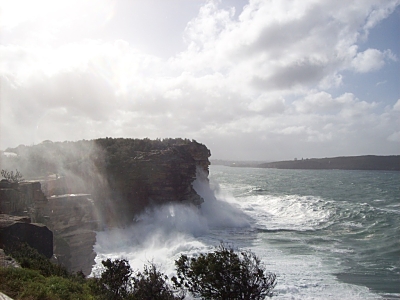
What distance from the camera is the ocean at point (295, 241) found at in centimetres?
1367

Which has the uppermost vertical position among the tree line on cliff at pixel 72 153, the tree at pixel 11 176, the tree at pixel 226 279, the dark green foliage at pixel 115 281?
the tree line on cliff at pixel 72 153

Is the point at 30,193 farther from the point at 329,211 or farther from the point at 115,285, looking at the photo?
the point at 329,211

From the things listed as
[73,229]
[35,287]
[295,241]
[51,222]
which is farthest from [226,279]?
[295,241]

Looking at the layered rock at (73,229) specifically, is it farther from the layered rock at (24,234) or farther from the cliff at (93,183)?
the layered rock at (24,234)

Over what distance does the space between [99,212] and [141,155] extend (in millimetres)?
7850

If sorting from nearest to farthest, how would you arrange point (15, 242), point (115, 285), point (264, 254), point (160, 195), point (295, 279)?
point (115, 285) < point (15, 242) < point (295, 279) < point (264, 254) < point (160, 195)

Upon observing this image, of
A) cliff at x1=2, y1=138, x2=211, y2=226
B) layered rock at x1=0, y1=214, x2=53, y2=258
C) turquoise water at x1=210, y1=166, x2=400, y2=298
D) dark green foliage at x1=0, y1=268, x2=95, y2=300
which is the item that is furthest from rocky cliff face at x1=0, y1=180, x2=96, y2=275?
turquoise water at x1=210, y1=166, x2=400, y2=298

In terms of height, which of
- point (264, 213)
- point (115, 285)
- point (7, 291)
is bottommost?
point (264, 213)

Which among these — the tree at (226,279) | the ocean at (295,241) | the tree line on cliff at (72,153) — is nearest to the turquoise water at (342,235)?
the ocean at (295,241)

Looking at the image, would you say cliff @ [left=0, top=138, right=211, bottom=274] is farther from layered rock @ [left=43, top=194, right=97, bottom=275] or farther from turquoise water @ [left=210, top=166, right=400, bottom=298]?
turquoise water @ [left=210, top=166, right=400, bottom=298]

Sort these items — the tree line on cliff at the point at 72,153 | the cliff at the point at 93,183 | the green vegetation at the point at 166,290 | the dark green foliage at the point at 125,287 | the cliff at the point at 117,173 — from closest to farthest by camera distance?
the green vegetation at the point at 166,290 → the dark green foliage at the point at 125,287 → the cliff at the point at 93,183 → the cliff at the point at 117,173 → the tree line on cliff at the point at 72,153

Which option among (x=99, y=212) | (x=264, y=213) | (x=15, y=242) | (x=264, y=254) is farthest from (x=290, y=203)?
(x=15, y=242)

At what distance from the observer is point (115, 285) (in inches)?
335

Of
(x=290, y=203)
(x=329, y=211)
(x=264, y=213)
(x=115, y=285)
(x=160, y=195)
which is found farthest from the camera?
(x=290, y=203)
